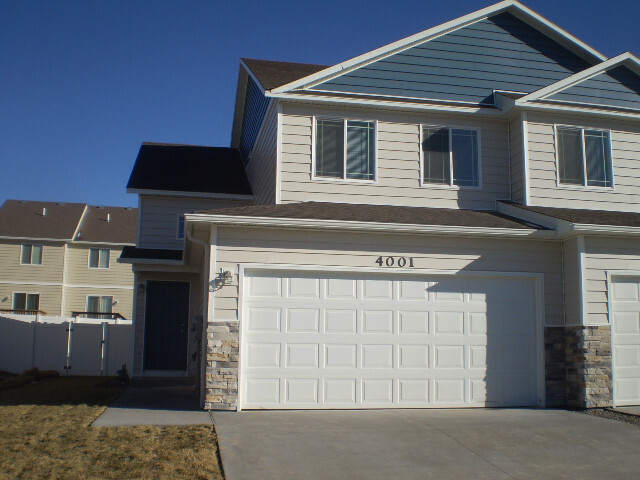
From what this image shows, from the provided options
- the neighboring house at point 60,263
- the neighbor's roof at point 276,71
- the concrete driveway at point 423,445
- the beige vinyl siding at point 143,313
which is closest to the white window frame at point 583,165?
the concrete driveway at point 423,445

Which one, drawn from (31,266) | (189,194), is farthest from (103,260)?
(189,194)

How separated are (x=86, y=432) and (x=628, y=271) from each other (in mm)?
8985

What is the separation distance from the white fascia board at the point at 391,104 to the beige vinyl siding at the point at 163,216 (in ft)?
17.9

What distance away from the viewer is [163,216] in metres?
17.2

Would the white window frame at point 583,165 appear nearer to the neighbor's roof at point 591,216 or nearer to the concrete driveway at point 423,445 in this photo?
the neighbor's roof at point 591,216

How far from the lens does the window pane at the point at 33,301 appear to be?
31.6 metres

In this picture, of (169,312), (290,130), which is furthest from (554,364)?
(169,312)

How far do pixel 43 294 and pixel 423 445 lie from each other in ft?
93.2

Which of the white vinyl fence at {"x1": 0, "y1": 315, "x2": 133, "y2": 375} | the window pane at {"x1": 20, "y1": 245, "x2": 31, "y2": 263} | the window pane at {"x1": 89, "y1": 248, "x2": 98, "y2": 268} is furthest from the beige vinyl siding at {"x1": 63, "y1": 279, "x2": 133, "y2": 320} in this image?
the white vinyl fence at {"x1": 0, "y1": 315, "x2": 133, "y2": 375}

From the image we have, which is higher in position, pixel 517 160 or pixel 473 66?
pixel 473 66

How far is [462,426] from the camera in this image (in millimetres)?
9055

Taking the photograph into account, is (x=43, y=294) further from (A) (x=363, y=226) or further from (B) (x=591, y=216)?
(B) (x=591, y=216)

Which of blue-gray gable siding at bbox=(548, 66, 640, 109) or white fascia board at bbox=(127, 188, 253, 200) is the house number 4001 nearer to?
blue-gray gable siding at bbox=(548, 66, 640, 109)

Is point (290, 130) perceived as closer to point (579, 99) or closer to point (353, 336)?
point (353, 336)
